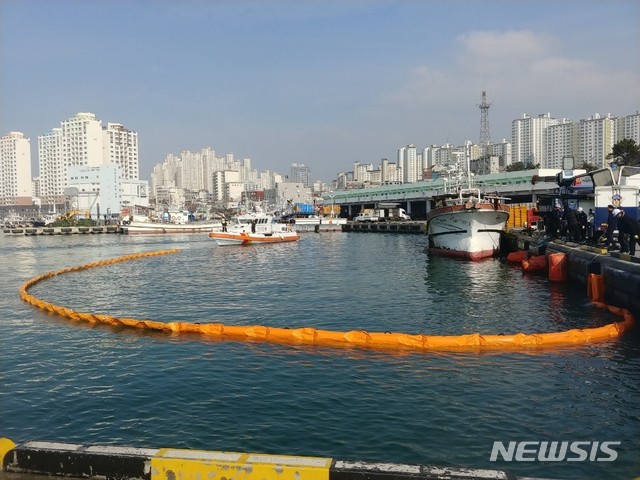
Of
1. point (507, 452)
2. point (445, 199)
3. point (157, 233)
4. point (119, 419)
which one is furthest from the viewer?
point (157, 233)

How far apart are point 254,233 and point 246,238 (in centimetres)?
191

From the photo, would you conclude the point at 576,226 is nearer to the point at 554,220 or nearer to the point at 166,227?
the point at 554,220

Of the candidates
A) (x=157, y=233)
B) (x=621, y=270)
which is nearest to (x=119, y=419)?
(x=621, y=270)

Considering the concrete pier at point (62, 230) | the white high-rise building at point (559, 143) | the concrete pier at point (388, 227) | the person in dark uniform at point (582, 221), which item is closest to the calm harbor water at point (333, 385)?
the person in dark uniform at point (582, 221)

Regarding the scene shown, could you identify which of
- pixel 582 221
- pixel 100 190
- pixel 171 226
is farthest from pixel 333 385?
pixel 100 190

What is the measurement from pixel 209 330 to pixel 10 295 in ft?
50.7

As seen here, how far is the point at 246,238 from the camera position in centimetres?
5888

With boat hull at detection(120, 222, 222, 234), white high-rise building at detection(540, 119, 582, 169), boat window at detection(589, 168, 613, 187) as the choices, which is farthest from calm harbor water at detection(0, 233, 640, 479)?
white high-rise building at detection(540, 119, 582, 169)

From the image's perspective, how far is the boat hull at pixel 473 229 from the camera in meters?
36.4

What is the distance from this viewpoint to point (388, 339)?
14.3 meters

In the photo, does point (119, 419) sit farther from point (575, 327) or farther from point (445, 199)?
point (445, 199)

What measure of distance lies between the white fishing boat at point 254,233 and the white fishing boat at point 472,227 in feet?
83.2

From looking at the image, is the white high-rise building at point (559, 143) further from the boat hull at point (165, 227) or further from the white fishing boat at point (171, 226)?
the boat hull at point (165, 227)

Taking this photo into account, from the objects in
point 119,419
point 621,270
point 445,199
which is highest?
point 445,199
